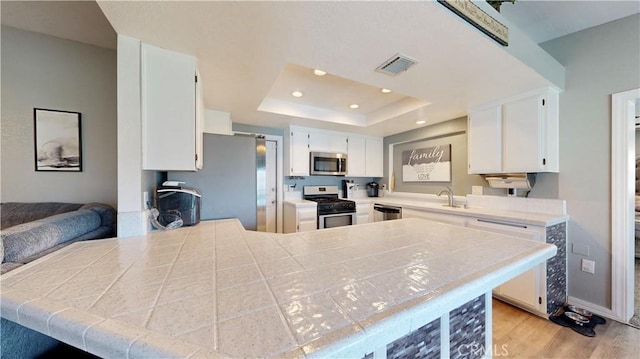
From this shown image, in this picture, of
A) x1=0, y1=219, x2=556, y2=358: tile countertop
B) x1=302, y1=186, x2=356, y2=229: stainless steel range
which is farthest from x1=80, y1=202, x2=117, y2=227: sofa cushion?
x1=302, y1=186, x2=356, y2=229: stainless steel range

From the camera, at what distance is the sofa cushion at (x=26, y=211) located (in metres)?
1.76

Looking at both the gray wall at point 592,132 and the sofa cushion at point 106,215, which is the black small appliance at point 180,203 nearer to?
the sofa cushion at point 106,215

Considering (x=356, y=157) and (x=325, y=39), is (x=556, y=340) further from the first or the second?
(x=356, y=157)

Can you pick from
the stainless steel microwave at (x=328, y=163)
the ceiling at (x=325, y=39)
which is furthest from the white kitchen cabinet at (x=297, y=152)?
the ceiling at (x=325, y=39)

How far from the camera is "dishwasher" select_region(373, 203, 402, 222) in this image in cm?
324

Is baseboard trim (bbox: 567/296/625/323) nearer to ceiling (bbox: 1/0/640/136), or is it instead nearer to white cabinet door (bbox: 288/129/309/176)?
ceiling (bbox: 1/0/640/136)

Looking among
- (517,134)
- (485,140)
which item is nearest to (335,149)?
(485,140)

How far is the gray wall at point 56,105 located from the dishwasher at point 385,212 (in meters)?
3.34

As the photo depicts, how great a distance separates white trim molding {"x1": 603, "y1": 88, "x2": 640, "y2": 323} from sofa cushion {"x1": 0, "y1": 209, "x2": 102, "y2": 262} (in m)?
4.03

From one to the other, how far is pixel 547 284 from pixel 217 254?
273 centimetres

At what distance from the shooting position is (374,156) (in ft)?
13.9

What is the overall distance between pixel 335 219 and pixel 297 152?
3.97ft

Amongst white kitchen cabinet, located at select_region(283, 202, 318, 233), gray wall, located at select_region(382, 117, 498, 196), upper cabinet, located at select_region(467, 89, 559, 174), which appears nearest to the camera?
upper cabinet, located at select_region(467, 89, 559, 174)

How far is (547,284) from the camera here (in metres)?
1.96
